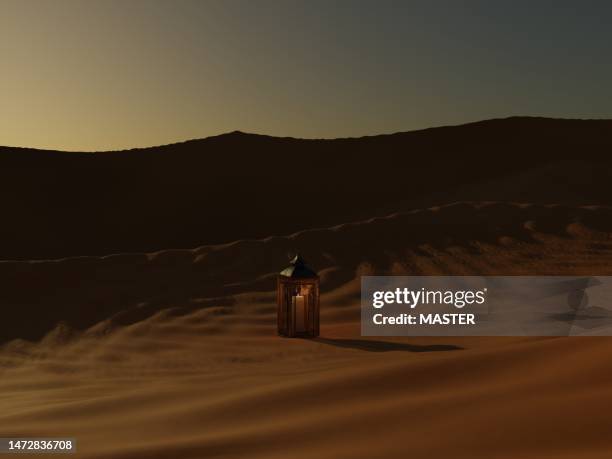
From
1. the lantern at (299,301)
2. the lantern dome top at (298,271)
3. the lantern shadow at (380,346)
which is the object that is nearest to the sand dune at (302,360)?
the lantern shadow at (380,346)

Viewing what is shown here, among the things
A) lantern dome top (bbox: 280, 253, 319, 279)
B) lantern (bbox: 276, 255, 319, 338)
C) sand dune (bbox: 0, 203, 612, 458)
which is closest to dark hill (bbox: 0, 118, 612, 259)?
sand dune (bbox: 0, 203, 612, 458)

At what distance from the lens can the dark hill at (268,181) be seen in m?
37.7

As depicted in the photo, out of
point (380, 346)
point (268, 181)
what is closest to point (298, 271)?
point (380, 346)

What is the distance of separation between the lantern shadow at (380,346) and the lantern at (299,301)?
1.09 feet

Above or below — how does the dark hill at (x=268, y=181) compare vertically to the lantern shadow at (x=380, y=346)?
above

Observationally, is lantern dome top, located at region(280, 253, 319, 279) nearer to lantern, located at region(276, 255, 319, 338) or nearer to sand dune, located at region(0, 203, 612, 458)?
lantern, located at region(276, 255, 319, 338)

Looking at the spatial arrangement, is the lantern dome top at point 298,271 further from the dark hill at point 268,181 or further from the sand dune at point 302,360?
the dark hill at point 268,181

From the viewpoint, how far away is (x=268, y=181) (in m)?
48.2

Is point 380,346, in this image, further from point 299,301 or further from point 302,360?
point 299,301

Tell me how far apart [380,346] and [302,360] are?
4.41 feet

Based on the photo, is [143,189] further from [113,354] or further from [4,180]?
[113,354]

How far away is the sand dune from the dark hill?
15125 millimetres

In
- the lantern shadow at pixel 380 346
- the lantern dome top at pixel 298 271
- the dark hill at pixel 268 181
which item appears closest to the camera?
the lantern shadow at pixel 380 346

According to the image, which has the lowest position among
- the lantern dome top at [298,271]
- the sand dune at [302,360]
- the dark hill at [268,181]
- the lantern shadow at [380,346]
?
the lantern shadow at [380,346]
